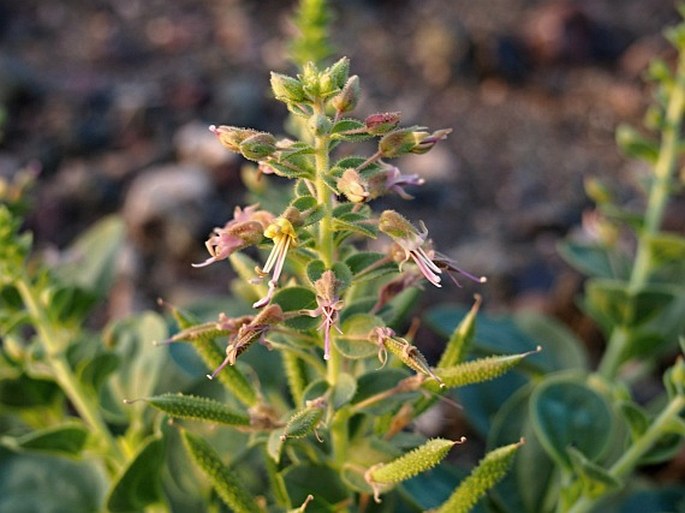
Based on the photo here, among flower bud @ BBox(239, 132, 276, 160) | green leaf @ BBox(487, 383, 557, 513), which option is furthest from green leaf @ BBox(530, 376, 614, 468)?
flower bud @ BBox(239, 132, 276, 160)

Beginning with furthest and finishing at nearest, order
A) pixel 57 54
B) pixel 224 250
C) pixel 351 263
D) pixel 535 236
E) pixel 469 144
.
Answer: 1. pixel 57 54
2. pixel 469 144
3. pixel 535 236
4. pixel 351 263
5. pixel 224 250

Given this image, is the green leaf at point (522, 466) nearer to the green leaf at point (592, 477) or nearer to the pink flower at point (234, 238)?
the green leaf at point (592, 477)

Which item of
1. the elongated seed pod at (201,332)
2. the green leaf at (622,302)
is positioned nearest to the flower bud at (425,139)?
the elongated seed pod at (201,332)

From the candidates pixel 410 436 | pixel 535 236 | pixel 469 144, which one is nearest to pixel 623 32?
pixel 469 144

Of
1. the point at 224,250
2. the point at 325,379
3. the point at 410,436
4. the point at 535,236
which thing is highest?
the point at 224,250

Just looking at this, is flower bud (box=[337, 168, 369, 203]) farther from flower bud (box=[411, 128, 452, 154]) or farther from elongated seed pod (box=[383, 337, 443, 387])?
elongated seed pod (box=[383, 337, 443, 387])

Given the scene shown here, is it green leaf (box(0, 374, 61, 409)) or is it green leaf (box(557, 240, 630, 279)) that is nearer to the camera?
green leaf (box(0, 374, 61, 409))

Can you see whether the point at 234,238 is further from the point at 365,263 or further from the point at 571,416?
the point at 571,416

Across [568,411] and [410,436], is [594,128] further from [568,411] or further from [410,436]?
[410,436]
